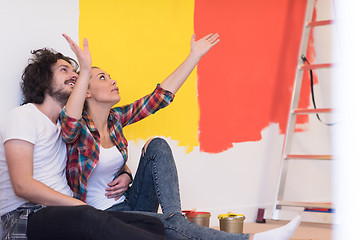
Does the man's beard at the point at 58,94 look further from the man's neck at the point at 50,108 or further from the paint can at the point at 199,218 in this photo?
the paint can at the point at 199,218

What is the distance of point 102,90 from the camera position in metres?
1.76

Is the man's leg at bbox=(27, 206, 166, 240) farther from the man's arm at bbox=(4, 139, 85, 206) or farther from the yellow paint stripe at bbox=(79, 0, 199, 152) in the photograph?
the yellow paint stripe at bbox=(79, 0, 199, 152)

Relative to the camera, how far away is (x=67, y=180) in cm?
167

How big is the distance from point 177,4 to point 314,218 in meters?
1.34

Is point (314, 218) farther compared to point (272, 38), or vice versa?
point (272, 38)

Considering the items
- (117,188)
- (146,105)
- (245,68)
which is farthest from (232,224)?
(245,68)

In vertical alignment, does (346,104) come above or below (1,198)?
above

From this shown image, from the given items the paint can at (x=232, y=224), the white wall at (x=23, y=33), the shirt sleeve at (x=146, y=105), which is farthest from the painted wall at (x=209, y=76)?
the paint can at (x=232, y=224)

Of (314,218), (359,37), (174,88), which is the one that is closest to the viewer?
(359,37)

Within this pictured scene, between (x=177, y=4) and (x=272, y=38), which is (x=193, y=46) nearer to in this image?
(x=177, y=4)

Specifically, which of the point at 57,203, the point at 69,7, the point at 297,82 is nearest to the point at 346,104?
the point at 57,203

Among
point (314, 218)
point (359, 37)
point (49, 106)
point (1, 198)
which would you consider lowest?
point (314, 218)

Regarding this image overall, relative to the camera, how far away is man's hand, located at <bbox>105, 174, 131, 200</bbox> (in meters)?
1.71

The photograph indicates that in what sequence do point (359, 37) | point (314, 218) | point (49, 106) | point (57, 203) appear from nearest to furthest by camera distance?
point (359, 37)
point (57, 203)
point (49, 106)
point (314, 218)
